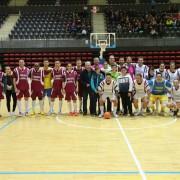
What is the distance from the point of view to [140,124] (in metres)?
10.3

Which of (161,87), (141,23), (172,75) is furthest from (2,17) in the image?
(161,87)

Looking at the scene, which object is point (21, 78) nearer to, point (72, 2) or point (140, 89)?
point (140, 89)

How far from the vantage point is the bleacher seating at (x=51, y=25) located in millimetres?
25156

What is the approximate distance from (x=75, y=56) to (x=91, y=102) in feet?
42.4

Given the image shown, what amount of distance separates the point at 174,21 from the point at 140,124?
57.0ft

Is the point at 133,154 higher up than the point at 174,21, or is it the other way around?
the point at 174,21

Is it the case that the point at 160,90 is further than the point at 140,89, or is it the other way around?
the point at 160,90

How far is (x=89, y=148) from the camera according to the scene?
748 cm

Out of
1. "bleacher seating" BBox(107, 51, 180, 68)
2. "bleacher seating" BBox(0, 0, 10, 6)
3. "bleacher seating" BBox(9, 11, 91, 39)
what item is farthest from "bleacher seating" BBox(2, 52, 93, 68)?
"bleacher seating" BBox(0, 0, 10, 6)

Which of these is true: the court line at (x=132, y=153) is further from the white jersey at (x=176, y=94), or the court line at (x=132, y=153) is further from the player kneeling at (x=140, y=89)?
the white jersey at (x=176, y=94)

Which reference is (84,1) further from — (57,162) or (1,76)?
(57,162)

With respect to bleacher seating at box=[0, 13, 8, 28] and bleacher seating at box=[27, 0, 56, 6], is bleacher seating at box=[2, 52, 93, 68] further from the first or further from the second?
bleacher seating at box=[27, 0, 56, 6]

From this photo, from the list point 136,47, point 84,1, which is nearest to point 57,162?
point 136,47

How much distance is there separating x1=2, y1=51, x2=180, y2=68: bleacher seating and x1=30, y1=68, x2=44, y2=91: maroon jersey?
12.5 m
